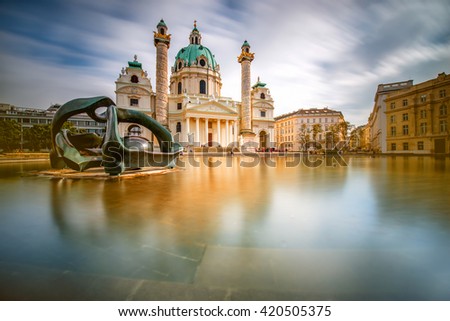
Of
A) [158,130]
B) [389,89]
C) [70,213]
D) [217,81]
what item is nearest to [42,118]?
[217,81]

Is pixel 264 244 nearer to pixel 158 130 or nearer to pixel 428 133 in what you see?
pixel 158 130

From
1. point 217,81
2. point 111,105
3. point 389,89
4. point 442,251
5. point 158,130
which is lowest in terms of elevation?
point 442,251

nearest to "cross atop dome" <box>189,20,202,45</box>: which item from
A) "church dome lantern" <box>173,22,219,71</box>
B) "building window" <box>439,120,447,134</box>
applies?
"church dome lantern" <box>173,22,219,71</box>

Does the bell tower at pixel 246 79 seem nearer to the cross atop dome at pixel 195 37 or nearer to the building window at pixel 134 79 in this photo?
the cross atop dome at pixel 195 37

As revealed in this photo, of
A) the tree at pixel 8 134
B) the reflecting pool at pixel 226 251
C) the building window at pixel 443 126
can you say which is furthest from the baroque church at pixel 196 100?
the reflecting pool at pixel 226 251

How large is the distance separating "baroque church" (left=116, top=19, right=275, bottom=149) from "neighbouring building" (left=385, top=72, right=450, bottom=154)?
27.5 metres

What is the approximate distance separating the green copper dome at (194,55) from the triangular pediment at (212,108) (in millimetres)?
14559

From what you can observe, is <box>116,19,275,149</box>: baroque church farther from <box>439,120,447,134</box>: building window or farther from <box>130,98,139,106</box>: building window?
<box>439,120,447,134</box>: building window

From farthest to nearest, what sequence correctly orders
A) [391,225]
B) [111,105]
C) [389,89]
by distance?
[389,89], [111,105], [391,225]

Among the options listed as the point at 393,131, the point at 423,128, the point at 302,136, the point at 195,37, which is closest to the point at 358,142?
the point at 302,136

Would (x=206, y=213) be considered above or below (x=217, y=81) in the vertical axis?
below

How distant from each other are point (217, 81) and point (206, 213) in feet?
191

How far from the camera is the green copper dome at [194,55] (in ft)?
177

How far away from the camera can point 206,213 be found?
3.82 metres
